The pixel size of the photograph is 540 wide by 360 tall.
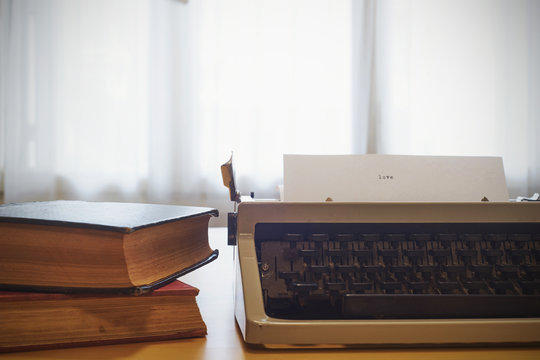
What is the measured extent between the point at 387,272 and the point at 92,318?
0.33 m

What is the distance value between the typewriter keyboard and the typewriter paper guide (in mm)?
100

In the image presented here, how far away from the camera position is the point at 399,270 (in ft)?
1.39

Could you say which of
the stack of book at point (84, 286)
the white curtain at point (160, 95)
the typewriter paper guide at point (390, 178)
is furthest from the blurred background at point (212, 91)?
the stack of book at point (84, 286)

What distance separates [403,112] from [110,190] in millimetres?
1595

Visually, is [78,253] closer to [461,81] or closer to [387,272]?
[387,272]

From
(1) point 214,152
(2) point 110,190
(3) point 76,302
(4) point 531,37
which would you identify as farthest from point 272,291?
(4) point 531,37

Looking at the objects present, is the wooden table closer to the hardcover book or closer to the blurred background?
the hardcover book

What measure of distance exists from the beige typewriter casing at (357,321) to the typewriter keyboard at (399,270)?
0.02m

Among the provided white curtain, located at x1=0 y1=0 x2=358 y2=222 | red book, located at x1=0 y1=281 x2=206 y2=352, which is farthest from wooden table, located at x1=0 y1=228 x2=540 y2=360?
white curtain, located at x1=0 y1=0 x2=358 y2=222

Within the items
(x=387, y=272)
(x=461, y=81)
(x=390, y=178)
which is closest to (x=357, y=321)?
(x=387, y=272)

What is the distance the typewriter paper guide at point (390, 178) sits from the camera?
0.54 metres

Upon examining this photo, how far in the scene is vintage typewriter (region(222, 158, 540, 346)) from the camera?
378mm

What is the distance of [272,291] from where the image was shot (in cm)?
42

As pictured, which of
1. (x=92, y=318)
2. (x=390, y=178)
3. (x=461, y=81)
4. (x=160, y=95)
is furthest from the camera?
(x=461, y=81)
